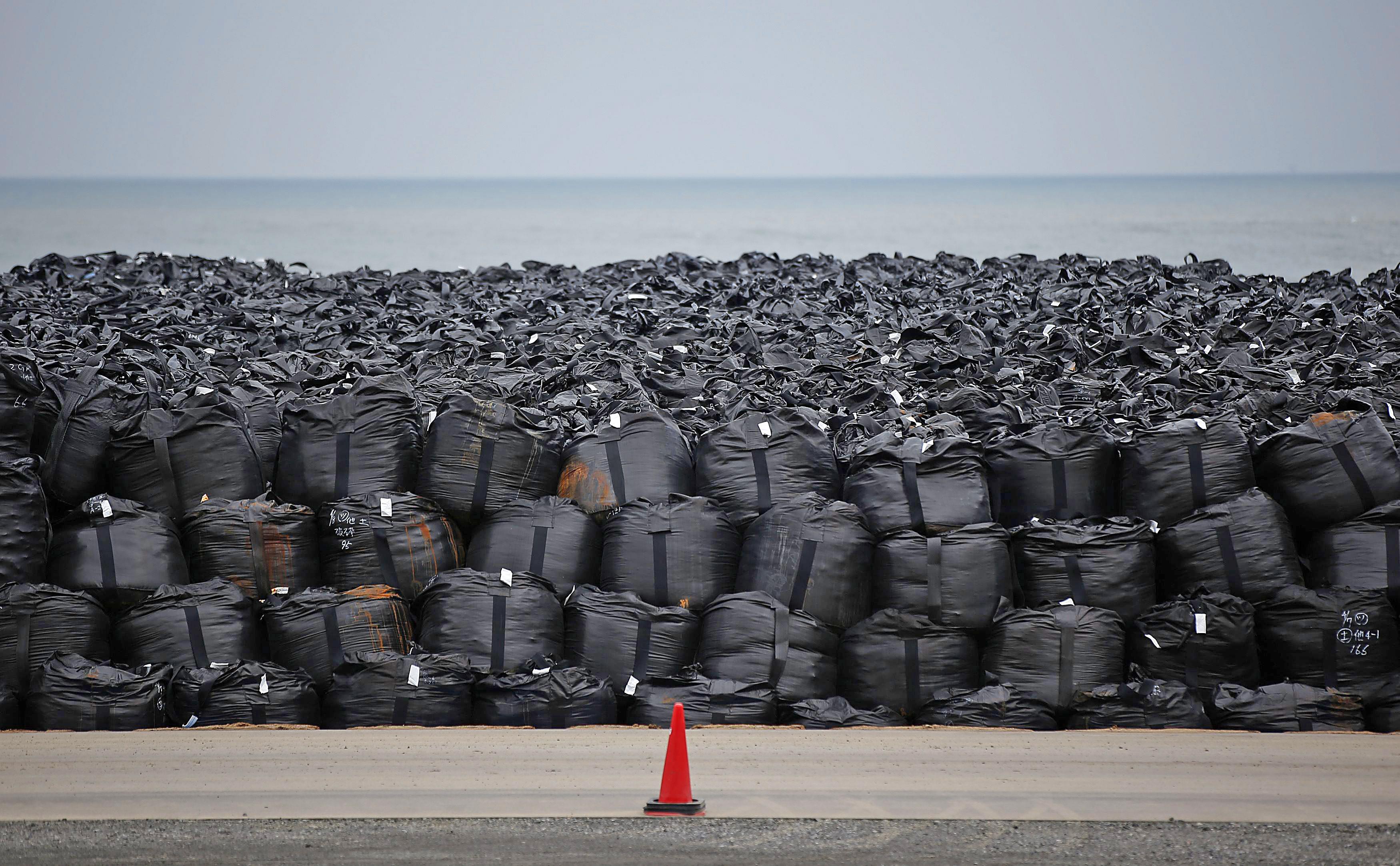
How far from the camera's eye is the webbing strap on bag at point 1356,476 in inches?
206

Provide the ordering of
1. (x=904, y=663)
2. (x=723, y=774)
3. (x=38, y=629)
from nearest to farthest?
1. (x=723, y=774)
2. (x=38, y=629)
3. (x=904, y=663)

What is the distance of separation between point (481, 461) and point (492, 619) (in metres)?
0.79

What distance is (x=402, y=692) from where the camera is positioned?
483cm

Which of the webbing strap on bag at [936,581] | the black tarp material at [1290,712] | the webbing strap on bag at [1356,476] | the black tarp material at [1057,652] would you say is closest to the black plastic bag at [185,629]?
the webbing strap on bag at [936,581]

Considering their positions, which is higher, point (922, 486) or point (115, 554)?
point (922, 486)

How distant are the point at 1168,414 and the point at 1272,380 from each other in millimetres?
1412

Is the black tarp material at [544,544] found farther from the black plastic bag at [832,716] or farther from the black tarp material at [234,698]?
the black plastic bag at [832,716]

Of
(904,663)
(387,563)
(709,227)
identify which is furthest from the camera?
(709,227)

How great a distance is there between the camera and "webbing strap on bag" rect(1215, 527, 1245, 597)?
5125 millimetres

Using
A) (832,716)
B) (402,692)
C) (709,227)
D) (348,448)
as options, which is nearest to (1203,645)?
(832,716)

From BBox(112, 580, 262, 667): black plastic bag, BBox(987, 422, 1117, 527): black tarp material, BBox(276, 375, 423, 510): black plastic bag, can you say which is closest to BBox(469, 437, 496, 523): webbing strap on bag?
BBox(276, 375, 423, 510): black plastic bag

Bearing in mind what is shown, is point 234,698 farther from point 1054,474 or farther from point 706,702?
point 1054,474

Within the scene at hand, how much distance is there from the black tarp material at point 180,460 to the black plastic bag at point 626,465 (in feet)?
4.67

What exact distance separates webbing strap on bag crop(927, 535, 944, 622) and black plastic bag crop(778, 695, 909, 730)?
1.43 ft
